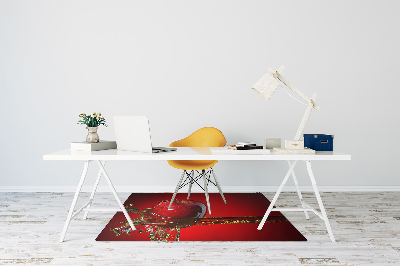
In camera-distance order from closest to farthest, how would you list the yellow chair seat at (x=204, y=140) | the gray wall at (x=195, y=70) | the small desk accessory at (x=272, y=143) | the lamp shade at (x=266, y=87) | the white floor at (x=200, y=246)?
the white floor at (x=200, y=246), the lamp shade at (x=266, y=87), the small desk accessory at (x=272, y=143), the yellow chair seat at (x=204, y=140), the gray wall at (x=195, y=70)

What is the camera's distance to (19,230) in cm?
232

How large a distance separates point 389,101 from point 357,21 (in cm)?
108

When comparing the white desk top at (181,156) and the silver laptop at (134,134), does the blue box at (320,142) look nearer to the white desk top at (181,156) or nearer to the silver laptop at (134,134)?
the white desk top at (181,156)

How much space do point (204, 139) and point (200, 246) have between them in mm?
1351

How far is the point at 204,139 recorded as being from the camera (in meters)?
3.16

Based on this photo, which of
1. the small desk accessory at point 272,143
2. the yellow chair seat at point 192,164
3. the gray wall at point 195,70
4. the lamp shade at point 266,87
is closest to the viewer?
the lamp shade at point 266,87

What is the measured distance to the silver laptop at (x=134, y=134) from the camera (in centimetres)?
192

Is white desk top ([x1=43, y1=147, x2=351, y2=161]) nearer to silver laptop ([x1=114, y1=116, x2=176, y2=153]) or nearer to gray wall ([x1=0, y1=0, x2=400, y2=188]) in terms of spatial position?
silver laptop ([x1=114, y1=116, x2=176, y2=153])

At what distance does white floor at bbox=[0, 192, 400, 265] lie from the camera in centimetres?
182

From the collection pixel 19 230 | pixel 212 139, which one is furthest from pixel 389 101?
pixel 19 230

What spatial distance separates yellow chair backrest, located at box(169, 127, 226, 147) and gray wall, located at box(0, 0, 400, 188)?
0.45m

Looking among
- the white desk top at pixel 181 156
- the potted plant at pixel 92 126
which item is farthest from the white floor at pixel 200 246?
the potted plant at pixel 92 126

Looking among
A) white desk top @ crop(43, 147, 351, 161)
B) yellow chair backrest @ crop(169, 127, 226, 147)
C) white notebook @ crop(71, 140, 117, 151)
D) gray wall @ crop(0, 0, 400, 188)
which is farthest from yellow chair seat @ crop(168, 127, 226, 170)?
white desk top @ crop(43, 147, 351, 161)

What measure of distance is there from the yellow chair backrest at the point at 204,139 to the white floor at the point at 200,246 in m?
1.02
